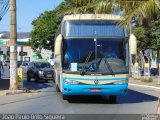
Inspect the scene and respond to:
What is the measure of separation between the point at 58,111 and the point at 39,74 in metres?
21.8

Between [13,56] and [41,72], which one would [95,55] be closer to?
[13,56]

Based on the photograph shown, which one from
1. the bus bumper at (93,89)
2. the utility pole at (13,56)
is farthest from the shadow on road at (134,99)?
the utility pole at (13,56)

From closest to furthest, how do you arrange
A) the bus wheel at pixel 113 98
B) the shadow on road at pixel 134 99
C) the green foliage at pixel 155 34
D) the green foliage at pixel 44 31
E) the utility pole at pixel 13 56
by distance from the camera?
the bus wheel at pixel 113 98, the shadow on road at pixel 134 99, the utility pole at pixel 13 56, the green foliage at pixel 155 34, the green foliage at pixel 44 31

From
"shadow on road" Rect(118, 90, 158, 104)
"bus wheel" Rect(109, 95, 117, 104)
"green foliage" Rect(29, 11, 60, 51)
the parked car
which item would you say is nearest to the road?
"bus wheel" Rect(109, 95, 117, 104)

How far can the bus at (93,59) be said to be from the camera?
18.4m

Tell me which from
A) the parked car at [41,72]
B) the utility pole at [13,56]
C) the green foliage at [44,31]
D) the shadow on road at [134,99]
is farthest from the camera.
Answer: the green foliage at [44,31]

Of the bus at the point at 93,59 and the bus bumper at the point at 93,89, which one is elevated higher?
the bus at the point at 93,59

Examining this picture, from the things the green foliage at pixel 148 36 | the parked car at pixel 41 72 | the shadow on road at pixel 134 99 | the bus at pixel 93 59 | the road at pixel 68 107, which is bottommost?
the shadow on road at pixel 134 99

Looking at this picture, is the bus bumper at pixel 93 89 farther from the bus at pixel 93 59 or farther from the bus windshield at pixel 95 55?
the bus windshield at pixel 95 55

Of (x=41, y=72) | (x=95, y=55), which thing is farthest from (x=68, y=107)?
(x=41, y=72)

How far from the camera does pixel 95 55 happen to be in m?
18.5

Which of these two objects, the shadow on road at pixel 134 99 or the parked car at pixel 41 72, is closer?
the shadow on road at pixel 134 99

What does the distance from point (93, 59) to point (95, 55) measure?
0.59 ft

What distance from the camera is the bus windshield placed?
18453 millimetres
